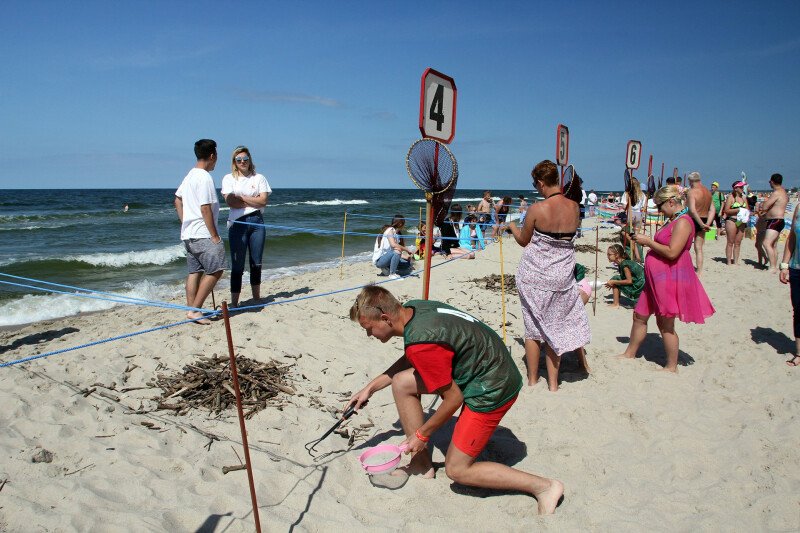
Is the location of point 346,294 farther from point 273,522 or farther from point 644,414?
point 273,522

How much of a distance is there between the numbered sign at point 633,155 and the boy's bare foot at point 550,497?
6523 millimetres

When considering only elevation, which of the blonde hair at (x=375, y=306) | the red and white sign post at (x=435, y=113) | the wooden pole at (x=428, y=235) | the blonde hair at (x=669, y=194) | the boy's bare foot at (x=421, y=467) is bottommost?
the boy's bare foot at (x=421, y=467)

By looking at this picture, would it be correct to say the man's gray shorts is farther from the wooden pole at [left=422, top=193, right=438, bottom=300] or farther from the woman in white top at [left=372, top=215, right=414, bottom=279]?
the woman in white top at [left=372, top=215, right=414, bottom=279]

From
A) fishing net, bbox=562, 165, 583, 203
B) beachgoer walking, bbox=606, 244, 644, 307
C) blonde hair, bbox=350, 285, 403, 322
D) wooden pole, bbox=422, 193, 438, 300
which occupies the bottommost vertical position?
beachgoer walking, bbox=606, 244, 644, 307

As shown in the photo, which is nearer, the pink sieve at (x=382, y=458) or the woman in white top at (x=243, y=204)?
the pink sieve at (x=382, y=458)

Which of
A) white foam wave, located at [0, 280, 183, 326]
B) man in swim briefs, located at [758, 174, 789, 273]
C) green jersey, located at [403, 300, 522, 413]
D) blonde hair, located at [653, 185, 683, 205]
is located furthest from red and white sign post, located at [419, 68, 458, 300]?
man in swim briefs, located at [758, 174, 789, 273]

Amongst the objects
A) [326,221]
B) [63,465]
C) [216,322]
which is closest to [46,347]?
[216,322]

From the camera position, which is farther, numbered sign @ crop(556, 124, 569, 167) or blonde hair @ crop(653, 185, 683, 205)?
numbered sign @ crop(556, 124, 569, 167)

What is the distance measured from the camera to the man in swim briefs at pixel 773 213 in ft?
28.2

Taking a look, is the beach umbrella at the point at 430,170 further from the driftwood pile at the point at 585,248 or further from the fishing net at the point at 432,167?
the driftwood pile at the point at 585,248

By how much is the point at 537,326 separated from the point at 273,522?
256 cm

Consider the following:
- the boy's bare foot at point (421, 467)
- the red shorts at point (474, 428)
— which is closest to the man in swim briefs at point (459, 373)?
the red shorts at point (474, 428)

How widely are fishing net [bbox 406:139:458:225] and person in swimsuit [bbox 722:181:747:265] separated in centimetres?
904

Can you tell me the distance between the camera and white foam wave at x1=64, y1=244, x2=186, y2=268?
13055 millimetres
